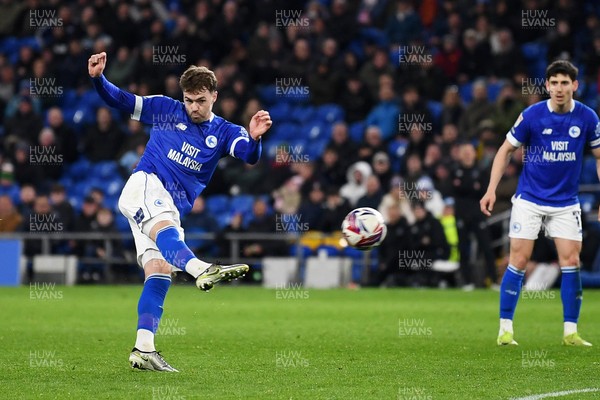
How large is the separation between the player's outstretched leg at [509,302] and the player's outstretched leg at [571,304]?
0.43 m

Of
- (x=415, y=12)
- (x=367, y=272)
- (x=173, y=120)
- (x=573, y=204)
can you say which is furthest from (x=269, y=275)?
(x=173, y=120)

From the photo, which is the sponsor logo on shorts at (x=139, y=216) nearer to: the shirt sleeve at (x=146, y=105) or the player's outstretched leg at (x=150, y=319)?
the player's outstretched leg at (x=150, y=319)

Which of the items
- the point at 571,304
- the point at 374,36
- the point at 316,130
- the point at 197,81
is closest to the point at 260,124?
the point at 197,81

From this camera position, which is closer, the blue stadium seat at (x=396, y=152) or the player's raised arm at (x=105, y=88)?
the player's raised arm at (x=105, y=88)

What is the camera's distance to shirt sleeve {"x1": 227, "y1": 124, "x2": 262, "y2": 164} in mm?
8625

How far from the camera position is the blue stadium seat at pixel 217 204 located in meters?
22.7

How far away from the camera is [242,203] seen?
74.1ft

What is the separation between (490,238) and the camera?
1970 cm

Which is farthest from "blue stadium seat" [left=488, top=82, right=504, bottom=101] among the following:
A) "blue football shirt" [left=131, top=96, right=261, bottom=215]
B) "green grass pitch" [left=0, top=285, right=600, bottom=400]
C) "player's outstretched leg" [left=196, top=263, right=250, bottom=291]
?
"player's outstretched leg" [left=196, top=263, right=250, bottom=291]

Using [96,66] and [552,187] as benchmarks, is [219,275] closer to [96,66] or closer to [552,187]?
[96,66]

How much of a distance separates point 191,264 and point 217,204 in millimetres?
14859

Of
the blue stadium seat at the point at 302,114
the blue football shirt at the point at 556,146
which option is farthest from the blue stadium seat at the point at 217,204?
the blue football shirt at the point at 556,146

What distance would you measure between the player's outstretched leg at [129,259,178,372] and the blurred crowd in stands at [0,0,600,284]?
11416 millimetres

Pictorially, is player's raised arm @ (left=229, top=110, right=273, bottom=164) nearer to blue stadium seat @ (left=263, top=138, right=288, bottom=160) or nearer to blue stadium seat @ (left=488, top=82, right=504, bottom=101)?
blue stadium seat @ (left=263, top=138, right=288, bottom=160)
